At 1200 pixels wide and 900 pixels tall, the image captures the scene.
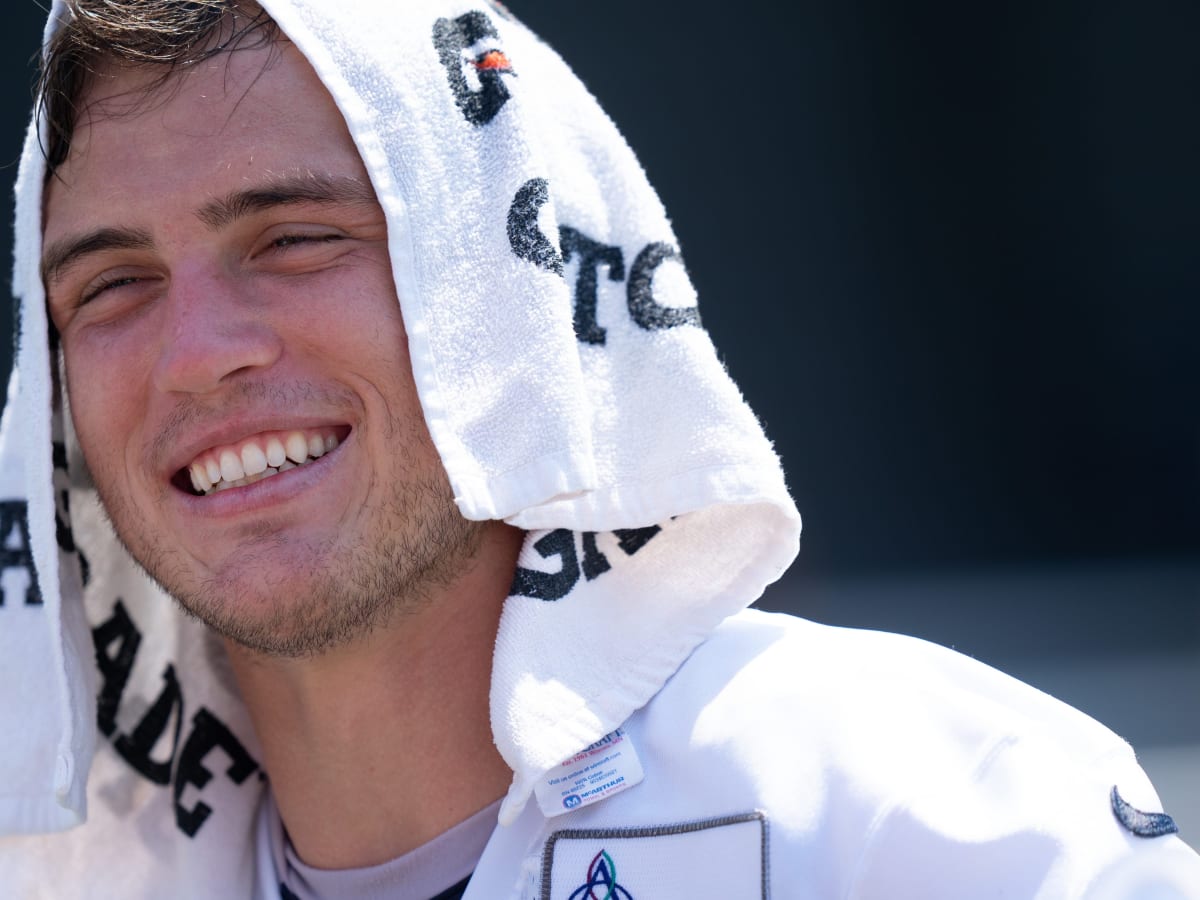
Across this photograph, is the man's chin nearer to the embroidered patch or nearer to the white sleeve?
the white sleeve

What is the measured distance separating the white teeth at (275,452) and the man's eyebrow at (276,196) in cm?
30

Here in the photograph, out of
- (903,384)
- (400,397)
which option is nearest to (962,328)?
(903,384)

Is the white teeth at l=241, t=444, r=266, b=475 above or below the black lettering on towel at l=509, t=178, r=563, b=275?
below

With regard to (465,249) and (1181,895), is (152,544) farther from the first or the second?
(1181,895)

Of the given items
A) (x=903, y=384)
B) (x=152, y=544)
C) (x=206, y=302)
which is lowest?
(x=903, y=384)

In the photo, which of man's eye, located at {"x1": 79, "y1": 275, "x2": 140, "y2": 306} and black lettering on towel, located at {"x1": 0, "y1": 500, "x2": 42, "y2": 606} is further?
black lettering on towel, located at {"x1": 0, "y1": 500, "x2": 42, "y2": 606}

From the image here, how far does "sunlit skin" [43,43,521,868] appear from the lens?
1868 millimetres

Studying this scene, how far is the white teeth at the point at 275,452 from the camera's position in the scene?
1895mm

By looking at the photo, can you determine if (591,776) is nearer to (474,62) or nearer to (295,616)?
(295,616)

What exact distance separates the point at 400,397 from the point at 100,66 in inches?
25.8

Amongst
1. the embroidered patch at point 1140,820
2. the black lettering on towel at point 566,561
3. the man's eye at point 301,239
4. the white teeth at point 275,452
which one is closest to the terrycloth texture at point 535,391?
the black lettering on towel at point 566,561

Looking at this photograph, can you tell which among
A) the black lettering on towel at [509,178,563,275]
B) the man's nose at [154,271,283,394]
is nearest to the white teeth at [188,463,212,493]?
the man's nose at [154,271,283,394]

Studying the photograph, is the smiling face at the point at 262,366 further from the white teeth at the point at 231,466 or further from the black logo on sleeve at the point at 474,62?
the black logo on sleeve at the point at 474,62

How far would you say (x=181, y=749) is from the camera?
2211mm
